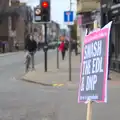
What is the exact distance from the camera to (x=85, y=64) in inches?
269

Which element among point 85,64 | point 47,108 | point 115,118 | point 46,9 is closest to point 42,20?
point 46,9

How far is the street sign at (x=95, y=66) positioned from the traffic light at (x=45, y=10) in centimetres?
1570

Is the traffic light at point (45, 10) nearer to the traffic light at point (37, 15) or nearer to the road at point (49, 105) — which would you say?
the traffic light at point (37, 15)

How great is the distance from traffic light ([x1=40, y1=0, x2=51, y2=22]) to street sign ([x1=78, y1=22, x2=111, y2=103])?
51.5 ft

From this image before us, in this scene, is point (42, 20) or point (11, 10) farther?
point (11, 10)

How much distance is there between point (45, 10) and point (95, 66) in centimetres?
1651

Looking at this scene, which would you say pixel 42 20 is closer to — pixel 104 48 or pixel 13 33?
pixel 104 48

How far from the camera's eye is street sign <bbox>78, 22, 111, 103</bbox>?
20.6 ft

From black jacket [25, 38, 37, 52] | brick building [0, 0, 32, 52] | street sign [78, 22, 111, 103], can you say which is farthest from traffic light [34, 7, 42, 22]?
brick building [0, 0, 32, 52]

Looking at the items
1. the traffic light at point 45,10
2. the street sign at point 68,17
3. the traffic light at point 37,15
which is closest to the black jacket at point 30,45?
the traffic light at point 37,15

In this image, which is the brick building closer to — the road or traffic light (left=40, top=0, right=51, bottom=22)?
traffic light (left=40, top=0, right=51, bottom=22)

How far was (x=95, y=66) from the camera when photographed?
6.50 metres

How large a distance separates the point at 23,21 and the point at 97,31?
102574mm

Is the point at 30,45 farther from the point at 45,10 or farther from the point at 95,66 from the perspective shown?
the point at 95,66
